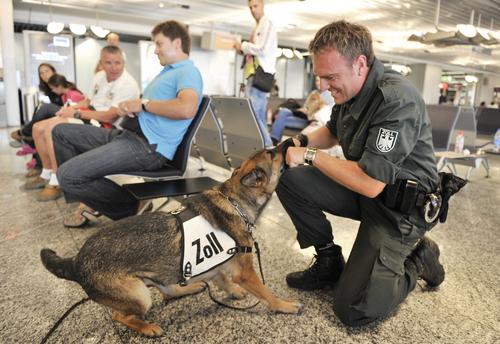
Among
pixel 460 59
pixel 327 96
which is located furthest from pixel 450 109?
pixel 460 59

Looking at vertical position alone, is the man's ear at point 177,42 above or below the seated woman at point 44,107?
above

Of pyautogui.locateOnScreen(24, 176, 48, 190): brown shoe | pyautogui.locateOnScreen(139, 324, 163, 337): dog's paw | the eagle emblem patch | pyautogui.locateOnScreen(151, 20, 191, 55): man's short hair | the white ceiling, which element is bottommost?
pyautogui.locateOnScreen(24, 176, 48, 190): brown shoe

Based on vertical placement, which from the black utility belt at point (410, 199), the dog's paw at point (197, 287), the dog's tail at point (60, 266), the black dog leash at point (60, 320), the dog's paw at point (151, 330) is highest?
the black utility belt at point (410, 199)

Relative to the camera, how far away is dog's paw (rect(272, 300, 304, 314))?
5.77 feet

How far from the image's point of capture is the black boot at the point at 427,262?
1.91 metres

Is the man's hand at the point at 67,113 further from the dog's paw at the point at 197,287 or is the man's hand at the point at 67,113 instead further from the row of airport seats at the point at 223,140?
the dog's paw at the point at 197,287

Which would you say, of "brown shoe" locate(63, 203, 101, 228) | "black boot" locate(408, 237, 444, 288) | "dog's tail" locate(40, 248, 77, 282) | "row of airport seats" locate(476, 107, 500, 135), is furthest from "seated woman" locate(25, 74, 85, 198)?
"row of airport seats" locate(476, 107, 500, 135)

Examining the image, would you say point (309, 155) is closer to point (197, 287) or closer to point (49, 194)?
point (197, 287)

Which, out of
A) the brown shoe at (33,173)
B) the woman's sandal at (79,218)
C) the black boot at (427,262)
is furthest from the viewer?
the brown shoe at (33,173)

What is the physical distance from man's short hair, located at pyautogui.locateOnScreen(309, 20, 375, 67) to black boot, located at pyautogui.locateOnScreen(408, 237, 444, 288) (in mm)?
1044

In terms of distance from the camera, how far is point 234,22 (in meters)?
13.9

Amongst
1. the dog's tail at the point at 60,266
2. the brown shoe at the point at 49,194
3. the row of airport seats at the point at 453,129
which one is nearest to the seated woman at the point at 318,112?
the row of airport seats at the point at 453,129

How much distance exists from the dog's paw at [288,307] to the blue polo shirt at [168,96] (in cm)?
145

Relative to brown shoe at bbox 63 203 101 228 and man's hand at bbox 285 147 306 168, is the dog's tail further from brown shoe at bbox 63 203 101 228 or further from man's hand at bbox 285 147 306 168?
brown shoe at bbox 63 203 101 228
